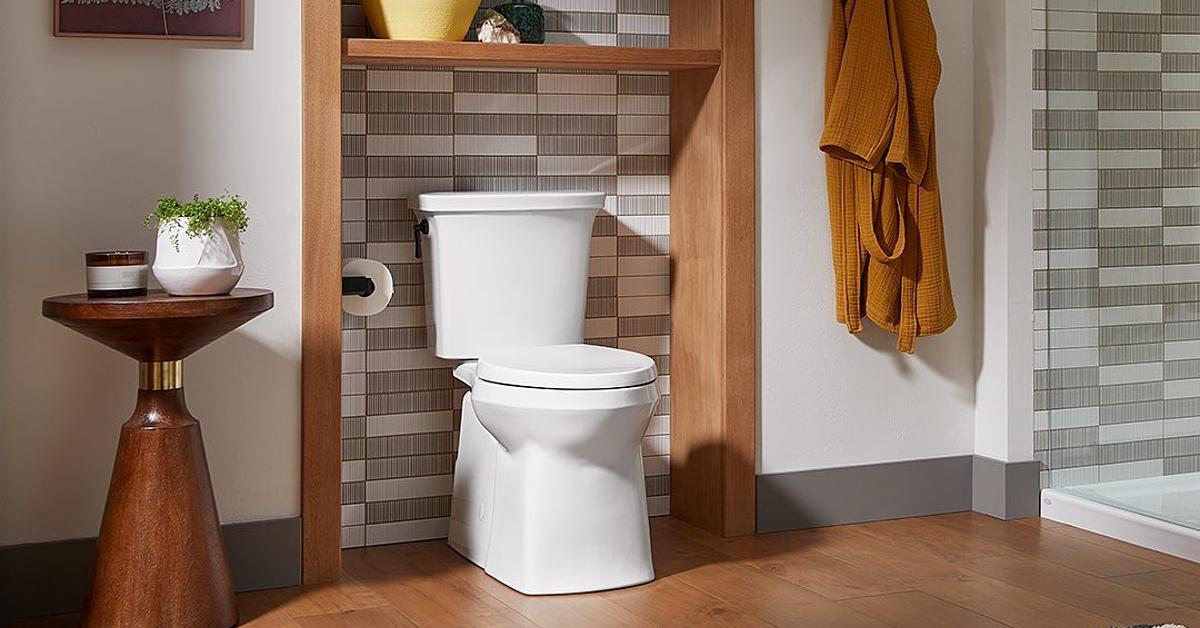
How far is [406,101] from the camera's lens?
314 centimetres

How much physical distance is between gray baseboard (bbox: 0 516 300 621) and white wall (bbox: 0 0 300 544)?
0.09 ft

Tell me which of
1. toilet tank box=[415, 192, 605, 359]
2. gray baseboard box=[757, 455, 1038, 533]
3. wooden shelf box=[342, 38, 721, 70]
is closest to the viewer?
wooden shelf box=[342, 38, 721, 70]

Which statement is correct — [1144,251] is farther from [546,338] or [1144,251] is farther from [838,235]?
[546,338]

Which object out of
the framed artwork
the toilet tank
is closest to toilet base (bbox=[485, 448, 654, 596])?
the toilet tank

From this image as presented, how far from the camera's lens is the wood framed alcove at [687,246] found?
2750mm

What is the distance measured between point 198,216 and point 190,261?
0.27 feet

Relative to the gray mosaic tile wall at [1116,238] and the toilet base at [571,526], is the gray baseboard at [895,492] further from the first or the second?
the toilet base at [571,526]

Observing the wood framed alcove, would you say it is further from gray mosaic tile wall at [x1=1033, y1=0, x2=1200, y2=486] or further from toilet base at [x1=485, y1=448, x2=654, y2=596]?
gray mosaic tile wall at [x1=1033, y1=0, x2=1200, y2=486]

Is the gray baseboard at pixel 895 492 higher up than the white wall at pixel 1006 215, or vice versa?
the white wall at pixel 1006 215

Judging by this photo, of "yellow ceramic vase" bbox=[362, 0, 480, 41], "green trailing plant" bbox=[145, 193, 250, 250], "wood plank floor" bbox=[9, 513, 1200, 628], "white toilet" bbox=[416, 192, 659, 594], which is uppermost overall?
"yellow ceramic vase" bbox=[362, 0, 480, 41]

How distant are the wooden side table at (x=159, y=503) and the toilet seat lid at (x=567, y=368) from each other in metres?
Result: 0.50

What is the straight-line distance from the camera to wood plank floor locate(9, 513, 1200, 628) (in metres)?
2.55

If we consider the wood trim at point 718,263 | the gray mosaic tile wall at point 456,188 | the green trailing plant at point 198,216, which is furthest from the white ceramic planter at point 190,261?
the wood trim at point 718,263

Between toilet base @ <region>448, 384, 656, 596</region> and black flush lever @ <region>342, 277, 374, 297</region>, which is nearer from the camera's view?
toilet base @ <region>448, 384, 656, 596</region>
